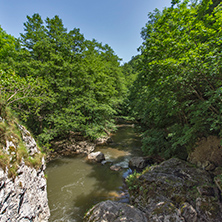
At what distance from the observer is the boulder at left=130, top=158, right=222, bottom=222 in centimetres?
416

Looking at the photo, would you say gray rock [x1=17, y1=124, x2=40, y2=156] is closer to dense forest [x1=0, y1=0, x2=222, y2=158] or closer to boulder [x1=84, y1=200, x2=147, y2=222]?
dense forest [x1=0, y1=0, x2=222, y2=158]

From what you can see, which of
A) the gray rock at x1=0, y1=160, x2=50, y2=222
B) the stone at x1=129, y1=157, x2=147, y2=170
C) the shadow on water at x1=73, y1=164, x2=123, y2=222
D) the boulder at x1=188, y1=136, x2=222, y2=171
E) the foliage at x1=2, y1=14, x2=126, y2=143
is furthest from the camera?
the foliage at x1=2, y1=14, x2=126, y2=143

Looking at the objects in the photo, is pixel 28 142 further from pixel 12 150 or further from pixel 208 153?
pixel 208 153

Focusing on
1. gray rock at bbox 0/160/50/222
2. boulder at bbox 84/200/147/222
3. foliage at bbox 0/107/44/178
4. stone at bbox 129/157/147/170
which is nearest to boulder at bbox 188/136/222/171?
stone at bbox 129/157/147/170

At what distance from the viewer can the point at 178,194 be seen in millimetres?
4840

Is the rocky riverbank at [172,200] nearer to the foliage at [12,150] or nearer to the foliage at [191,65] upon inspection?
the foliage at [191,65]

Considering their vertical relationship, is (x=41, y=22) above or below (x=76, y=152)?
above

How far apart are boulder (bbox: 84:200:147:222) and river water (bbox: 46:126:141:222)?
1.06 meters

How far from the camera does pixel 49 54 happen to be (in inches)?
439

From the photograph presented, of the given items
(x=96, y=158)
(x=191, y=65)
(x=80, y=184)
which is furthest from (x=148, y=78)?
(x=80, y=184)

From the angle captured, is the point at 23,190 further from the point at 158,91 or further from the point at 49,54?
the point at 49,54

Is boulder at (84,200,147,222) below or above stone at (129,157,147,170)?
above

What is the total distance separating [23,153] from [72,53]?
424 inches

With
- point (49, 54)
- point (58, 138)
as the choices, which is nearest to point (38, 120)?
point (58, 138)
